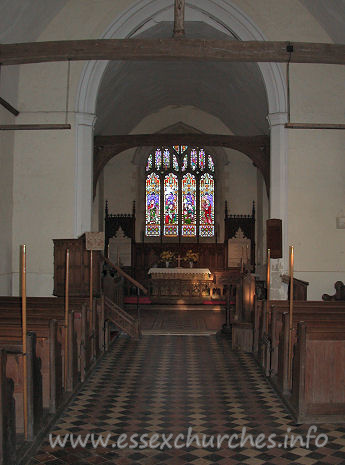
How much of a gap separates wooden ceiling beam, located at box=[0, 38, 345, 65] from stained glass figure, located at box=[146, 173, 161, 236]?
10.8 metres

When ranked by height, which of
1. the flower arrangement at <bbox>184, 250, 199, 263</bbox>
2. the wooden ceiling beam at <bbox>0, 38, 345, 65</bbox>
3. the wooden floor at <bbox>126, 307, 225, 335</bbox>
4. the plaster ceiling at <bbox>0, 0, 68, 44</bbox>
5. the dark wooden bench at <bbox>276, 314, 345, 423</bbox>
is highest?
the plaster ceiling at <bbox>0, 0, 68, 44</bbox>

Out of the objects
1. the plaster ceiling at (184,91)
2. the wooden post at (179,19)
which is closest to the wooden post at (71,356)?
the wooden post at (179,19)

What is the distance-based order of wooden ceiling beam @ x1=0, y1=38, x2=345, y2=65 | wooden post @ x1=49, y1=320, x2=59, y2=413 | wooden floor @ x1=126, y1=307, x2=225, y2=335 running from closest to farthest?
wooden post @ x1=49, y1=320, x2=59, y2=413, wooden ceiling beam @ x1=0, y1=38, x2=345, y2=65, wooden floor @ x1=126, y1=307, x2=225, y2=335

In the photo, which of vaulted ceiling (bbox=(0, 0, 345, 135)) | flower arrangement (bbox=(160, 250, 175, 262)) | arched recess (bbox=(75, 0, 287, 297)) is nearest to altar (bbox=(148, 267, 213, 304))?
flower arrangement (bbox=(160, 250, 175, 262))

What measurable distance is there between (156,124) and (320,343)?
46.1 ft

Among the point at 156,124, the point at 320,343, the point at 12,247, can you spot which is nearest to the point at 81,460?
the point at 320,343

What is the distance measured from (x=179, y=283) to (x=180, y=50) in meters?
8.57

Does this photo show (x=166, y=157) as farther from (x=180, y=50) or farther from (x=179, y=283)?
(x=180, y=50)

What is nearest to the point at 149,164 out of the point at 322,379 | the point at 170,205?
the point at 170,205

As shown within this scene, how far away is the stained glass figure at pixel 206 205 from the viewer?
59.5ft

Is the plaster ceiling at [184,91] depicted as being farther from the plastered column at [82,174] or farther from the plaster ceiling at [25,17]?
the plaster ceiling at [25,17]

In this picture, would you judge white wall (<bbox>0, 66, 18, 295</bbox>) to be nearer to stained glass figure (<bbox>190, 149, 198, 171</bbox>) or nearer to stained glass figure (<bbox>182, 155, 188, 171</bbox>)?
stained glass figure (<bbox>182, 155, 188, 171</bbox>)

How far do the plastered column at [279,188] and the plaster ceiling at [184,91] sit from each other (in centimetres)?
135

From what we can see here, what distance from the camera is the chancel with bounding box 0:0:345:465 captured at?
490 centimetres
